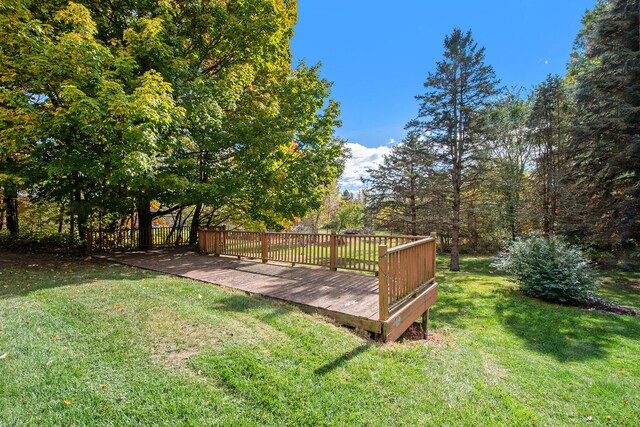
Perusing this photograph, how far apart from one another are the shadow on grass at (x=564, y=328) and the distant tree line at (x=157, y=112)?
736cm

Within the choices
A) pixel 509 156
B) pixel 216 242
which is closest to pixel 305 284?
pixel 216 242

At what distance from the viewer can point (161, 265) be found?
7824 mm

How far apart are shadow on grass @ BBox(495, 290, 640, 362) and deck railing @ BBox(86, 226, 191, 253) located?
40.5 feet

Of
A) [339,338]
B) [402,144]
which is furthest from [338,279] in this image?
[402,144]

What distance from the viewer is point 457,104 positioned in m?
13.2

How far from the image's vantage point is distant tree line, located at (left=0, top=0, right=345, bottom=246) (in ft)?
19.9

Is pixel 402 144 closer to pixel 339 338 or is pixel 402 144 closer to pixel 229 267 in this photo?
pixel 229 267

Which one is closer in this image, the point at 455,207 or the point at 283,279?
the point at 283,279

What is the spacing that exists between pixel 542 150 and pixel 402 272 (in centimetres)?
1886

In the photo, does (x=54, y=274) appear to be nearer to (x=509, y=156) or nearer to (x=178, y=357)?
(x=178, y=357)

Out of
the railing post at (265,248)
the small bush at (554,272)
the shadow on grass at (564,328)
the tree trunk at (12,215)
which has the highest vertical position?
the tree trunk at (12,215)

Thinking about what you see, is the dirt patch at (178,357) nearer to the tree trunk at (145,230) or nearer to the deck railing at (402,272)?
the deck railing at (402,272)

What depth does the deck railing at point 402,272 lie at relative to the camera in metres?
3.85

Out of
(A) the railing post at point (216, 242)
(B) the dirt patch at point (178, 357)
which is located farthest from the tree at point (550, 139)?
(B) the dirt patch at point (178, 357)
